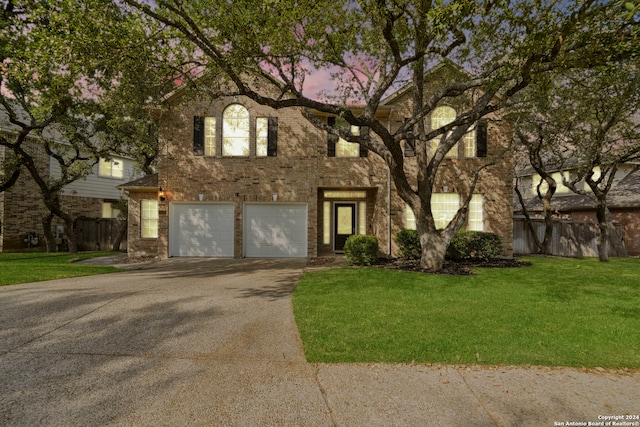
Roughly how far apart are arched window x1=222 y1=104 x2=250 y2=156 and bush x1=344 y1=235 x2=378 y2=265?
578 centimetres

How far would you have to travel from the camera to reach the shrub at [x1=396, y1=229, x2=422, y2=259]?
11398 millimetres

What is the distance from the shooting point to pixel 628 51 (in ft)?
18.5

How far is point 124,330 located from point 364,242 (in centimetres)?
739

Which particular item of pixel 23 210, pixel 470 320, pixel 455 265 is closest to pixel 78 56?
pixel 470 320

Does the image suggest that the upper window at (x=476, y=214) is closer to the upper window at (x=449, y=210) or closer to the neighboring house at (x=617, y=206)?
the upper window at (x=449, y=210)

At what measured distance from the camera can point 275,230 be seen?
42.2 feet

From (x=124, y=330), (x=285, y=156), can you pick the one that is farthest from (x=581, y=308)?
(x=285, y=156)

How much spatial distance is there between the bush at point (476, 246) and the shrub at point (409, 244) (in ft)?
3.86

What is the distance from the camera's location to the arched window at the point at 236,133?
41.4ft

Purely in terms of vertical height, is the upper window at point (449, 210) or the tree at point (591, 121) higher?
the tree at point (591, 121)

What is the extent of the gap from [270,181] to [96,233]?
11.8 m

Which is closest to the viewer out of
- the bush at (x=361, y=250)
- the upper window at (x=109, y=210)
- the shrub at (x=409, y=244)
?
the bush at (x=361, y=250)

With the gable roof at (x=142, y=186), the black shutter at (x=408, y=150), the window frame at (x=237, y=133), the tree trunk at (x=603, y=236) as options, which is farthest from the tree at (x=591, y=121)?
the gable roof at (x=142, y=186)

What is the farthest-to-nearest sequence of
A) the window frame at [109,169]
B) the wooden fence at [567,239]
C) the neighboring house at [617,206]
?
the window frame at [109,169] → the neighboring house at [617,206] → the wooden fence at [567,239]
